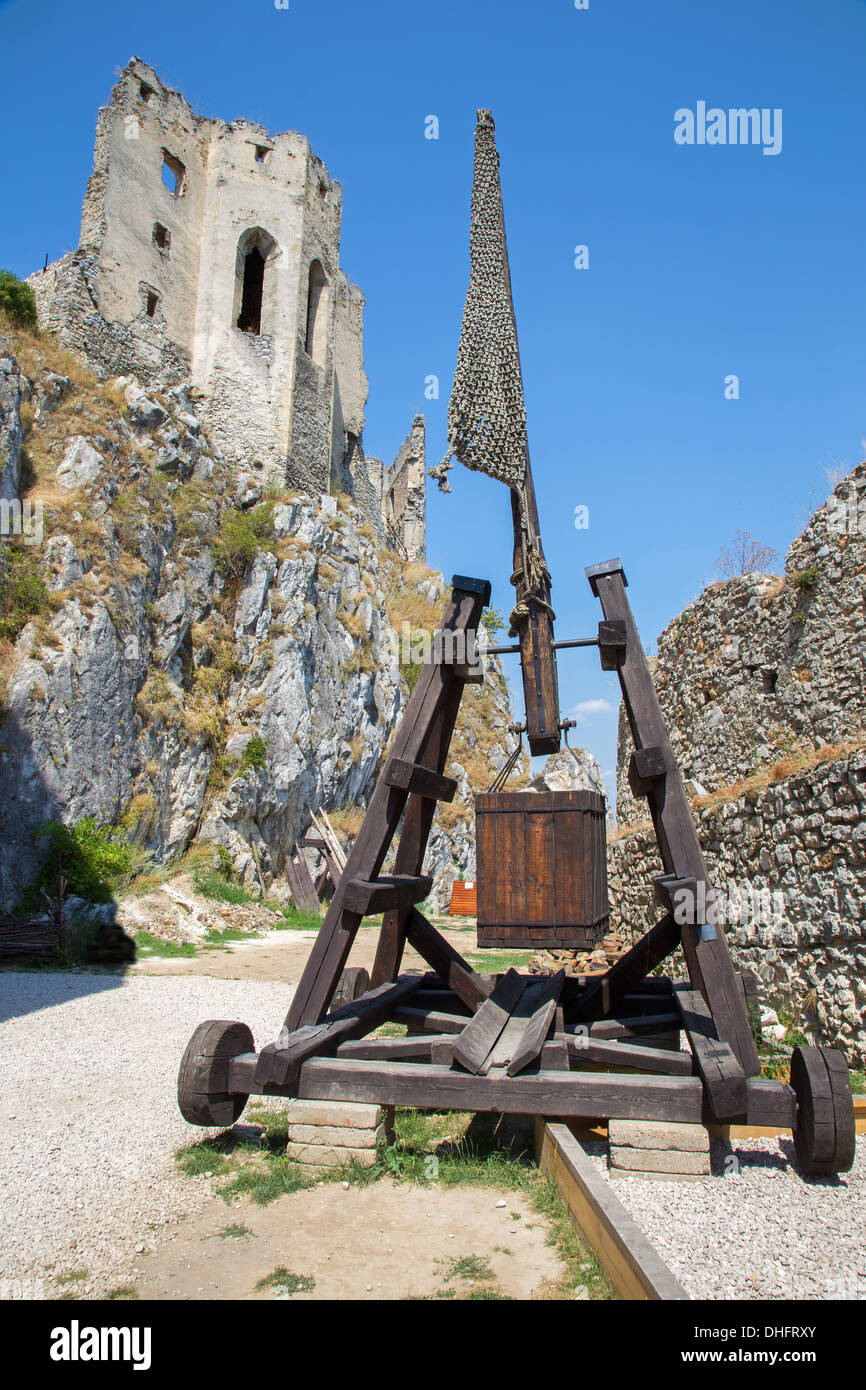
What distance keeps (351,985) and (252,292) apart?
95.4 feet

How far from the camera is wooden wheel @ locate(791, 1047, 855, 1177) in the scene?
398 centimetres

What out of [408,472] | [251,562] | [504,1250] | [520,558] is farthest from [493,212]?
[408,472]

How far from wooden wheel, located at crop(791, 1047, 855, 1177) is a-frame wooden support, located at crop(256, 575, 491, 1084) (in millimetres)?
2189

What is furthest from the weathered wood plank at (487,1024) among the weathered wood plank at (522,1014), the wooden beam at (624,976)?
the wooden beam at (624,976)

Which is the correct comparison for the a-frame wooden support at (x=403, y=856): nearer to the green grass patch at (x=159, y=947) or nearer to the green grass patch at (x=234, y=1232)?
the green grass patch at (x=234, y=1232)

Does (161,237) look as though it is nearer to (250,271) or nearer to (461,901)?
(250,271)

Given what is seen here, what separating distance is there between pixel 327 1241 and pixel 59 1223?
A: 1335 mm

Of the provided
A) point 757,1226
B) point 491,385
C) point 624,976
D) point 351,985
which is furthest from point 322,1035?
point 491,385

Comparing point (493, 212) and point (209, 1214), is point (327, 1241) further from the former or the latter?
point (493, 212)

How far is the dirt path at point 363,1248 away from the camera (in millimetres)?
3195

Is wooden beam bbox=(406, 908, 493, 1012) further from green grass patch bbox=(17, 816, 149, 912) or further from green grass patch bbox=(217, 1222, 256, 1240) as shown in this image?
green grass patch bbox=(17, 816, 149, 912)

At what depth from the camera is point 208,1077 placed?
4.40 meters

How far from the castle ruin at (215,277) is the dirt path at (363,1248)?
77.5 ft

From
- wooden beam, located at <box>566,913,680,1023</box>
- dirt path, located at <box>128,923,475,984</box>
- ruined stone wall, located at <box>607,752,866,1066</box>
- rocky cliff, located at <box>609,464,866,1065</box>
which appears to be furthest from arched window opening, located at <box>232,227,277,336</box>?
wooden beam, located at <box>566,913,680,1023</box>
